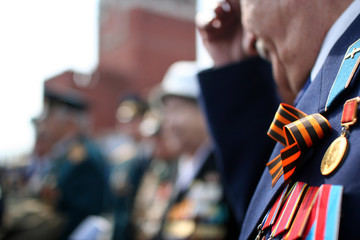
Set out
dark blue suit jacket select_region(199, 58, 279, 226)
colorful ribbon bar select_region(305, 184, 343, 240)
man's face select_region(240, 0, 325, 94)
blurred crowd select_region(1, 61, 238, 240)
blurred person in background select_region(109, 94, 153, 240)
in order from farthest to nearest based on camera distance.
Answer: blurred person in background select_region(109, 94, 153, 240), blurred crowd select_region(1, 61, 238, 240), dark blue suit jacket select_region(199, 58, 279, 226), man's face select_region(240, 0, 325, 94), colorful ribbon bar select_region(305, 184, 343, 240)

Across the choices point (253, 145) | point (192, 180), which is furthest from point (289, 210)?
Result: point (192, 180)

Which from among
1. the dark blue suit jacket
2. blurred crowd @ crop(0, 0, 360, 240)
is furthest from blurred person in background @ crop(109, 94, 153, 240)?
the dark blue suit jacket

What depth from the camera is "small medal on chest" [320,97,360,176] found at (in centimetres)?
64

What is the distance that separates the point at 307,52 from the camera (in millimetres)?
949

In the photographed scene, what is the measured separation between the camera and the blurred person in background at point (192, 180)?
2.22 meters

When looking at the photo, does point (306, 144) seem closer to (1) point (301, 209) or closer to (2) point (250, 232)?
(1) point (301, 209)

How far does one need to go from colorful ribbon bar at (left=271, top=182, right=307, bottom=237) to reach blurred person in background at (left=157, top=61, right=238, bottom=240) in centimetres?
113

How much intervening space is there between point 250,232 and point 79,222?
3.30 meters

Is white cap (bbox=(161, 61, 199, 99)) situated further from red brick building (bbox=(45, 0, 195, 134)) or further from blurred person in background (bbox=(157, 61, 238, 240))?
red brick building (bbox=(45, 0, 195, 134))

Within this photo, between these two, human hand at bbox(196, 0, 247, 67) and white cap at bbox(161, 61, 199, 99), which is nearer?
human hand at bbox(196, 0, 247, 67)

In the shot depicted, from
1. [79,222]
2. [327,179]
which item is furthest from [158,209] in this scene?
[327,179]

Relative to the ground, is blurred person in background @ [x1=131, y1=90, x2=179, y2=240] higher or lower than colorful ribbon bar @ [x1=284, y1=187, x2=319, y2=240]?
lower

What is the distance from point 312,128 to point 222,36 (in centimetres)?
107

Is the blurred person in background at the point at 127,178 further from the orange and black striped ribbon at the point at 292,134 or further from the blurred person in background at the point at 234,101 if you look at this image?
the orange and black striped ribbon at the point at 292,134
